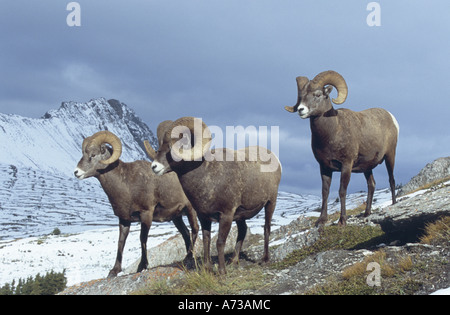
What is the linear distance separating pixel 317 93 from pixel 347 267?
16.5 ft

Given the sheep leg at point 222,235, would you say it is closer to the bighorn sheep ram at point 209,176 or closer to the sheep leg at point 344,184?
the bighorn sheep ram at point 209,176

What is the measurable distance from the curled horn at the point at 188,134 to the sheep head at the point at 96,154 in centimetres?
379

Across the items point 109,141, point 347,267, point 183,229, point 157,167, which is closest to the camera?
point 157,167

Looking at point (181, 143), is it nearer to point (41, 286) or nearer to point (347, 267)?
point (347, 267)

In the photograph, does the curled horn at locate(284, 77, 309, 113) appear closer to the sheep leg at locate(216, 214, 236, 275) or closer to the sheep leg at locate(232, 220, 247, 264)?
the sheep leg at locate(232, 220, 247, 264)

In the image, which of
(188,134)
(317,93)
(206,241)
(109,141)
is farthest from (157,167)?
(317,93)

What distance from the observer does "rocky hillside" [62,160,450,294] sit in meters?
8.55

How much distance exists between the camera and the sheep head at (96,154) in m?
12.9

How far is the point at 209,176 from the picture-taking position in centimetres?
998

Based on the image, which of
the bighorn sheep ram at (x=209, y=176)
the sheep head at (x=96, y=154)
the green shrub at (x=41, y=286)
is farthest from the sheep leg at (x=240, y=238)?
the green shrub at (x=41, y=286)

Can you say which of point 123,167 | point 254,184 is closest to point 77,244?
point 123,167

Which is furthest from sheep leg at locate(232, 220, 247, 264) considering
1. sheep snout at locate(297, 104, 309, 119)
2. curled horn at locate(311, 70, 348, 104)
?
curled horn at locate(311, 70, 348, 104)
